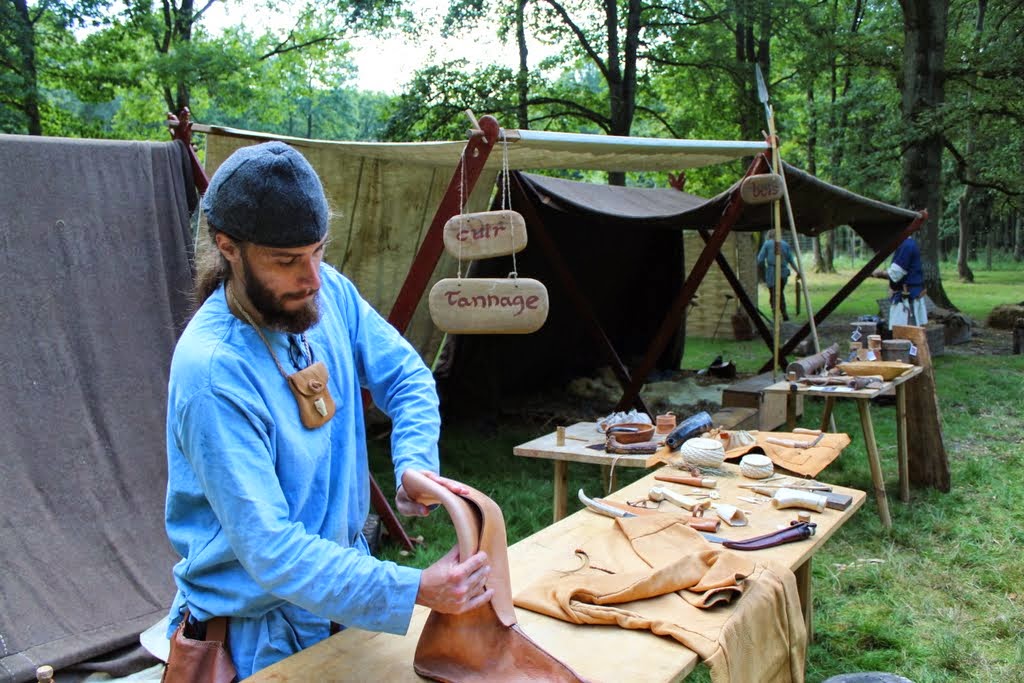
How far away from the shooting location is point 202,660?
4.20 ft

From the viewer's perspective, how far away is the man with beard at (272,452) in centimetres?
112

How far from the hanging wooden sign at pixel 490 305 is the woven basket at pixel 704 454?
869 millimetres

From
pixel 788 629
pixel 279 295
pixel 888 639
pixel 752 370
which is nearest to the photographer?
pixel 279 295

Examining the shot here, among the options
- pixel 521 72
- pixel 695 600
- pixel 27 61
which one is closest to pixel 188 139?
pixel 695 600

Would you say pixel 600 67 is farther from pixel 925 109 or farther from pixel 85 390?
pixel 85 390

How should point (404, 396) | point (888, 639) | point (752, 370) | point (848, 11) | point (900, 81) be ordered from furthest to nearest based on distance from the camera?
point (848, 11) < point (900, 81) < point (752, 370) < point (888, 639) < point (404, 396)

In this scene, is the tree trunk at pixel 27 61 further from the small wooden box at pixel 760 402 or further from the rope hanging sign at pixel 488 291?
the small wooden box at pixel 760 402

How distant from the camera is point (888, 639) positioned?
126 inches

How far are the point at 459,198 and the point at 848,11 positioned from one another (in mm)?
19659

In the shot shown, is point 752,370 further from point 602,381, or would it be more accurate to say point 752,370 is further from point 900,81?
point 900,81

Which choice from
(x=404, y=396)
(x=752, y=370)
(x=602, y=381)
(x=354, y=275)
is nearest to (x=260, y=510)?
(x=404, y=396)

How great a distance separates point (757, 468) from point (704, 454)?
19 cm

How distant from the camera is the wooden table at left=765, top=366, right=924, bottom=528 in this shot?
4.29 meters

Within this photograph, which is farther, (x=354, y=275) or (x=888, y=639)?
(x=354, y=275)
